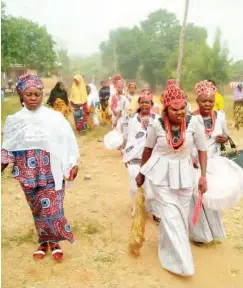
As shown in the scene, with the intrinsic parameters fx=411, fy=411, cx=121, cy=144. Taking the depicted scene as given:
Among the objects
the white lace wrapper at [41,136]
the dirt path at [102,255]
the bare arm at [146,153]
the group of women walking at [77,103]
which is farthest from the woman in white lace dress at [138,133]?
the group of women walking at [77,103]

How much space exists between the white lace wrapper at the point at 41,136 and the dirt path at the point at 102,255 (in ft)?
2.77

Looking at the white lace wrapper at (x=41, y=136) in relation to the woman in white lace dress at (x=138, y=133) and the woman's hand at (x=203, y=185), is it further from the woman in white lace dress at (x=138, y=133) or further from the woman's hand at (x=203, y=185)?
the woman in white lace dress at (x=138, y=133)

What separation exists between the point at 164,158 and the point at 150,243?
1224 millimetres

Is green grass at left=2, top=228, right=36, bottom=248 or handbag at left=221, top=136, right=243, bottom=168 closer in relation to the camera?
green grass at left=2, top=228, right=36, bottom=248

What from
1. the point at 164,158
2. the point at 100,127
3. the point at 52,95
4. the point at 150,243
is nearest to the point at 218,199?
the point at 164,158

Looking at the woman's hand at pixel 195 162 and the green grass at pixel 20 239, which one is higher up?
the woman's hand at pixel 195 162

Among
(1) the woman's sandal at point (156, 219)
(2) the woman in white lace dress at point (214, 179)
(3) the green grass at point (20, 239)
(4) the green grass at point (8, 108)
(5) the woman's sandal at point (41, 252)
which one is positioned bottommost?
(3) the green grass at point (20, 239)

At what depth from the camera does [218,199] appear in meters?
4.00

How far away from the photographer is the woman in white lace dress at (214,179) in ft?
13.2

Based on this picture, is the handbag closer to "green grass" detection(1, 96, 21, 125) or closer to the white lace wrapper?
the white lace wrapper

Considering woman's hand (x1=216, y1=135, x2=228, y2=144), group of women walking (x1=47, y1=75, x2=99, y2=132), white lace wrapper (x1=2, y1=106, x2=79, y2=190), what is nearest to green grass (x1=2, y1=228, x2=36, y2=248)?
white lace wrapper (x1=2, y1=106, x2=79, y2=190)

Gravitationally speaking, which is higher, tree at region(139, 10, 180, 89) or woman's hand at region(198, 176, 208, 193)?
tree at region(139, 10, 180, 89)

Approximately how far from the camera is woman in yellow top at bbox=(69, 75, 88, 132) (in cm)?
1198

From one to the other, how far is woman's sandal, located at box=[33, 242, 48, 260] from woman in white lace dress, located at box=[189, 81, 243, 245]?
1.54 meters
